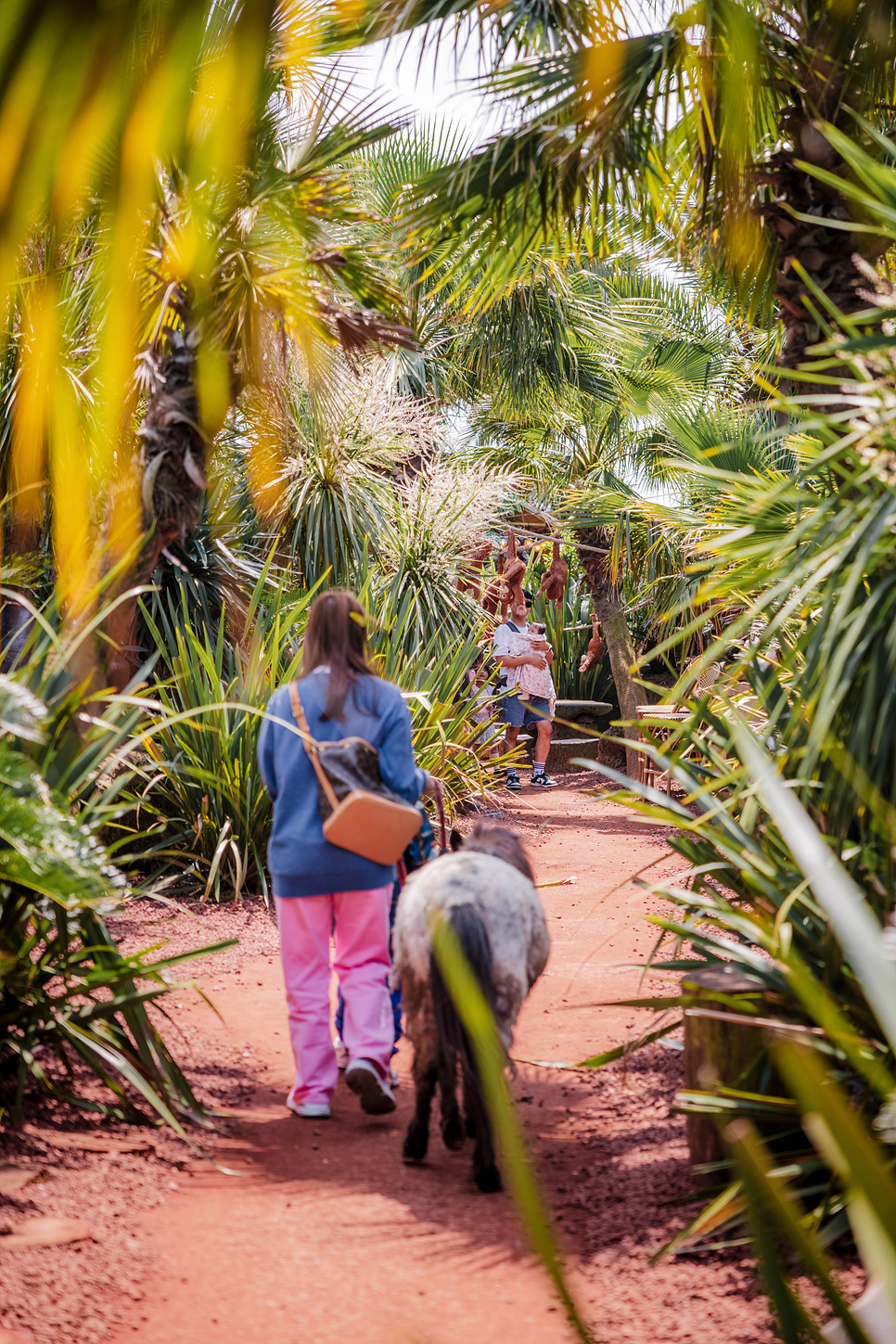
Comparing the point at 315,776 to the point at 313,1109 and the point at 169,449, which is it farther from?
the point at 169,449

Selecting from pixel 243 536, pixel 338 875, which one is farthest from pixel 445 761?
pixel 338 875

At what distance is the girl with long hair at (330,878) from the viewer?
3896 millimetres

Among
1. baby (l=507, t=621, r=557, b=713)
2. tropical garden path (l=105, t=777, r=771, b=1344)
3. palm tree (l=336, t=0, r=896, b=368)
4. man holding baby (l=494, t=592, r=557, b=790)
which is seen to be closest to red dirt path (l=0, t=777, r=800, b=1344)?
tropical garden path (l=105, t=777, r=771, b=1344)

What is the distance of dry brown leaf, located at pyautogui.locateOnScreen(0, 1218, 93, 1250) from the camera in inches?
103

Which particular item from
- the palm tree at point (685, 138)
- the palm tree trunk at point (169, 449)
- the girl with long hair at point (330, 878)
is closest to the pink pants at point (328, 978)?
the girl with long hair at point (330, 878)

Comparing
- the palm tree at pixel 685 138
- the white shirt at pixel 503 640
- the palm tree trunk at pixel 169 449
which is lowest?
the white shirt at pixel 503 640

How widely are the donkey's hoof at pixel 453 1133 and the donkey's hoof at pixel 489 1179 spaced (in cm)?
22

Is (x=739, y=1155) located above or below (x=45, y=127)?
below

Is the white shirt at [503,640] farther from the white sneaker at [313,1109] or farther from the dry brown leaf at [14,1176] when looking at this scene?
the dry brown leaf at [14,1176]

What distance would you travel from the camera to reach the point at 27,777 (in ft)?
8.06

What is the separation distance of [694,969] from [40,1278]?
6.38 feet

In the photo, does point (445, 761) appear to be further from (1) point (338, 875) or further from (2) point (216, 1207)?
(2) point (216, 1207)

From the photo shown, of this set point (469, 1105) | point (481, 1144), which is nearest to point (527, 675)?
point (469, 1105)

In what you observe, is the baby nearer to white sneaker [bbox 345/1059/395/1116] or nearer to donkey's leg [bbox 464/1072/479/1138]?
white sneaker [bbox 345/1059/395/1116]
